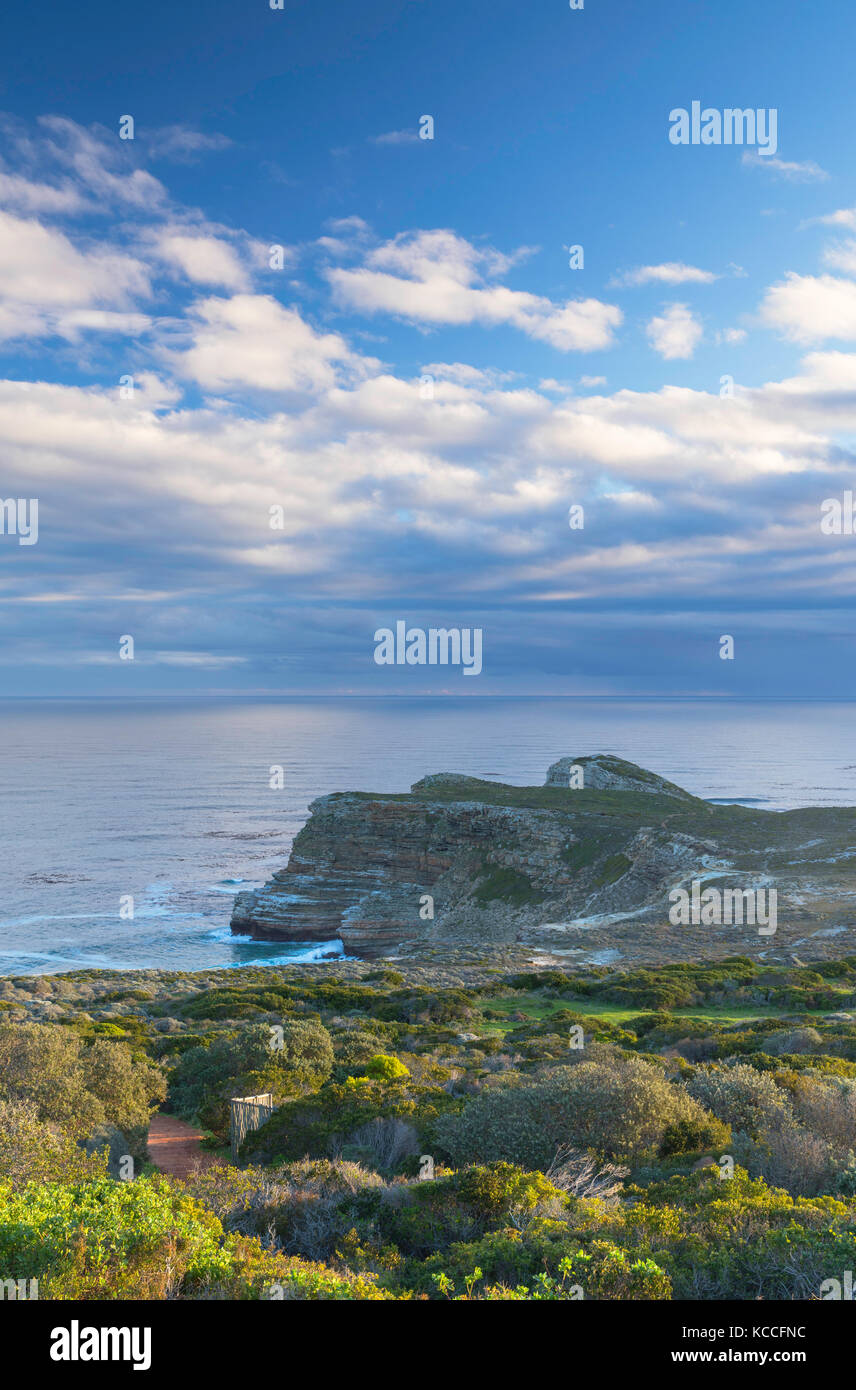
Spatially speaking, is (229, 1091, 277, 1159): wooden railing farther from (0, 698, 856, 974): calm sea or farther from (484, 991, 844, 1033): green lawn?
(0, 698, 856, 974): calm sea

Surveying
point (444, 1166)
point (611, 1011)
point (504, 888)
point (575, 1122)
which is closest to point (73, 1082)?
point (444, 1166)

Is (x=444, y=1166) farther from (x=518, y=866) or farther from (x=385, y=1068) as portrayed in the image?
(x=518, y=866)

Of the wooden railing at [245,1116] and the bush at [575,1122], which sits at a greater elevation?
the bush at [575,1122]

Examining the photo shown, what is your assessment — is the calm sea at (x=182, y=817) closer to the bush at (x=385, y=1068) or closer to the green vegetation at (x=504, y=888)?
the green vegetation at (x=504, y=888)

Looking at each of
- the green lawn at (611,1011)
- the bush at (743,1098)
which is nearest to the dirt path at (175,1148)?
the bush at (743,1098)

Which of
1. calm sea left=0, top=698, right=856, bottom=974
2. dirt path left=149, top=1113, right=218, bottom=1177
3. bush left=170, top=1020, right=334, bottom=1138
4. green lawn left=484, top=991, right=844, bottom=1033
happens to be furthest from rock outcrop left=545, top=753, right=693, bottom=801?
dirt path left=149, top=1113, right=218, bottom=1177
